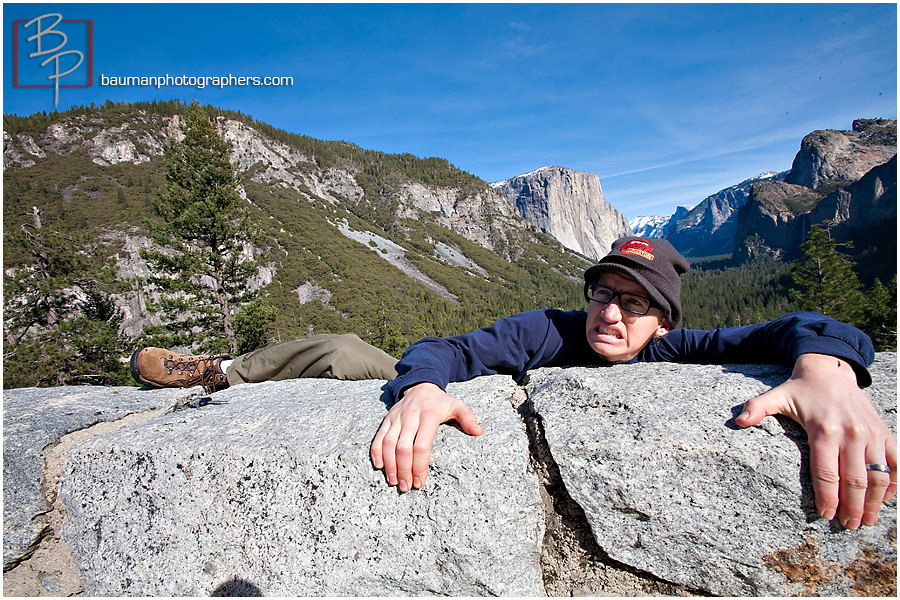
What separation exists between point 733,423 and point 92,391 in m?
4.18

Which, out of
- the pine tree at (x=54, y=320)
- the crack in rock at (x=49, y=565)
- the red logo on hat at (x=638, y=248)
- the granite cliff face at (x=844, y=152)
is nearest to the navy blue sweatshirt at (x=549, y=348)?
the red logo on hat at (x=638, y=248)

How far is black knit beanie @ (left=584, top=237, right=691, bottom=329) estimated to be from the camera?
198 centimetres

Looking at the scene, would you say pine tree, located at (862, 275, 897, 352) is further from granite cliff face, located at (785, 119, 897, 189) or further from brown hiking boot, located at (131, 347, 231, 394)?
granite cliff face, located at (785, 119, 897, 189)

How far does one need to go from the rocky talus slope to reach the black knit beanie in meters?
0.36

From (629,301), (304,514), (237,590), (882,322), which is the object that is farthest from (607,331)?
(882,322)

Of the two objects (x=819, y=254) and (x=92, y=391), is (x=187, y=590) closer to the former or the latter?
(x=92, y=391)

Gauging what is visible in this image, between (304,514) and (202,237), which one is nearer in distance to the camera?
(304,514)

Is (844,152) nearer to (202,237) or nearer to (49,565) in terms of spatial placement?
(202,237)

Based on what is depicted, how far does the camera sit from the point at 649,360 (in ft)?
7.70

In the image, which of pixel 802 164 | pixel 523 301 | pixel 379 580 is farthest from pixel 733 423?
pixel 802 164

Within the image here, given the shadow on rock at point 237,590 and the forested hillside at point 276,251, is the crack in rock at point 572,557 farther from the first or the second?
the forested hillside at point 276,251

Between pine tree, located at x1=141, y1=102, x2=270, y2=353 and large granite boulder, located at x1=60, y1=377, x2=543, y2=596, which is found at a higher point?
pine tree, located at x1=141, y1=102, x2=270, y2=353

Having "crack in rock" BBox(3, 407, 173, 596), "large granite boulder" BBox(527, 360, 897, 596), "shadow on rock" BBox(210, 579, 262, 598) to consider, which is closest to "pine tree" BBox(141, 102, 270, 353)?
"crack in rock" BBox(3, 407, 173, 596)

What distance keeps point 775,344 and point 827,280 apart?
28.5 m
